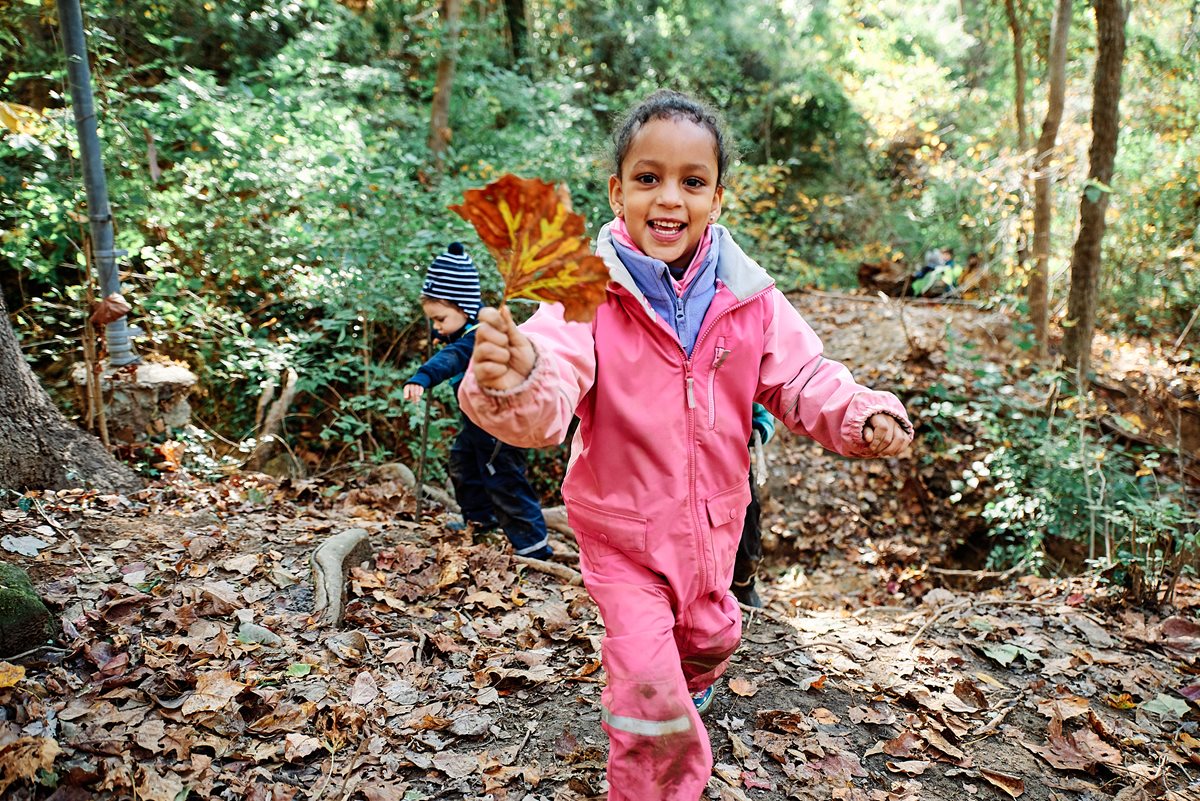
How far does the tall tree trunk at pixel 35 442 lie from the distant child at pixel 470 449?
1682 mm

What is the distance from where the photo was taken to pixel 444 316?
4.00 m

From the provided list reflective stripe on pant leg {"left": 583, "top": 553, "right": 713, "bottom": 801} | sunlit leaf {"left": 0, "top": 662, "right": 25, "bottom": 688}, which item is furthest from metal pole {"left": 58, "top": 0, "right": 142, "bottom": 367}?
reflective stripe on pant leg {"left": 583, "top": 553, "right": 713, "bottom": 801}

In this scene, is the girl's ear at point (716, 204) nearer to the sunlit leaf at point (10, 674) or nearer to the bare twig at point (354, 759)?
the bare twig at point (354, 759)

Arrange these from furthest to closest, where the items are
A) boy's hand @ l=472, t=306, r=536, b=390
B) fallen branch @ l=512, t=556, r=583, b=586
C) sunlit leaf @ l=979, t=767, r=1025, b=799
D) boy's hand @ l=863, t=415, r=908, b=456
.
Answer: fallen branch @ l=512, t=556, r=583, b=586
sunlit leaf @ l=979, t=767, r=1025, b=799
boy's hand @ l=863, t=415, r=908, b=456
boy's hand @ l=472, t=306, r=536, b=390

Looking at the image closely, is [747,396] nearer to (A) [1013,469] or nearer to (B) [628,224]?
(B) [628,224]

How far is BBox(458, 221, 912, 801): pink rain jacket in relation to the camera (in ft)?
5.86

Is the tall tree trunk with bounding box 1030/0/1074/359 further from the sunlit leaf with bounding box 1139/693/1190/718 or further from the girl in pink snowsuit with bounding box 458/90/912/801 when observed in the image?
the girl in pink snowsuit with bounding box 458/90/912/801

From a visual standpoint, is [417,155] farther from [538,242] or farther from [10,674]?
[538,242]

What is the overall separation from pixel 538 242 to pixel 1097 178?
7.12 metres

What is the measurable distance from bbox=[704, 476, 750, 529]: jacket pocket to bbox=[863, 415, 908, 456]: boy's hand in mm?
364

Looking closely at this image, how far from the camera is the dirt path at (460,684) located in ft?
7.09

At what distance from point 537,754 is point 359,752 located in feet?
1.86

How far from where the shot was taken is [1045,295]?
305 inches

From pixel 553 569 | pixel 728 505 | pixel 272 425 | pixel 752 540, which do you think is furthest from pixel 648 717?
pixel 272 425
